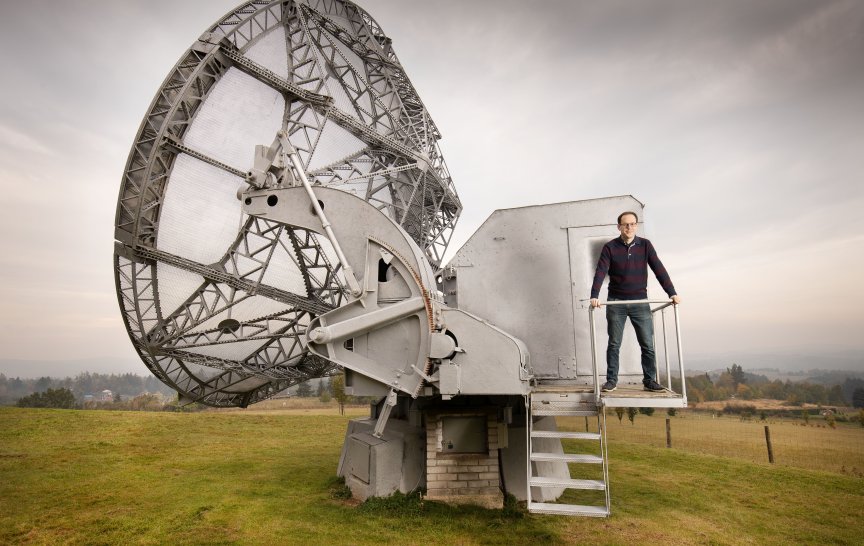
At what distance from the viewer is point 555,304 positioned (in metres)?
8.94

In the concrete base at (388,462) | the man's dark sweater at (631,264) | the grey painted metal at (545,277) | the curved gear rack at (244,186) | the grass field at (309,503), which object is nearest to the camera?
the man's dark sweater at (631,264)

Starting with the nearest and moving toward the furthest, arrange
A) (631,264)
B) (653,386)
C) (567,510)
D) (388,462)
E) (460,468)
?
(567,510) < (653,386) < (631,264) < (460,468) < (388,462)

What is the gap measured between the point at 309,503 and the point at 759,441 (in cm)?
1719

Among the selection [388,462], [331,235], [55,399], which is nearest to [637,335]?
[331,235]

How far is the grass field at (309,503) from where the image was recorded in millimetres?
7570

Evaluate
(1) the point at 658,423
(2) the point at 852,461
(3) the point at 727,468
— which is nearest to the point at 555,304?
(3) the point at 727,468

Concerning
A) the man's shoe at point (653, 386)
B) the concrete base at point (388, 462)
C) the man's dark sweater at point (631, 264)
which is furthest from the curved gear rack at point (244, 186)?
the man's shoe at point (653, 386)

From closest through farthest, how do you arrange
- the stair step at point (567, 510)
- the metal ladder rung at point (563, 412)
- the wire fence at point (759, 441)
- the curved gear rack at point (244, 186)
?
the stair step at point (567, 510) < the metal ladder rung at point (563, 412) < the curved gear rack at point (244, 186) < the wire fence at point (759, 441)

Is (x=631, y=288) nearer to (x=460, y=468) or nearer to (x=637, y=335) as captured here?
(x=637, y=335)

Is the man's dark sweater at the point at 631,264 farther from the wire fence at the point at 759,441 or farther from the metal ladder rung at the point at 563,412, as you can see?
the wire fence at the point at 759,441

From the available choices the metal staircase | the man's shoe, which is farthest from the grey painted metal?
the metal staircase

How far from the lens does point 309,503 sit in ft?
30.9

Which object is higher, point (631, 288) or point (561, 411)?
point (631, 288)

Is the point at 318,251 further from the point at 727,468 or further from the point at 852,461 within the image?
the point at 852,461
